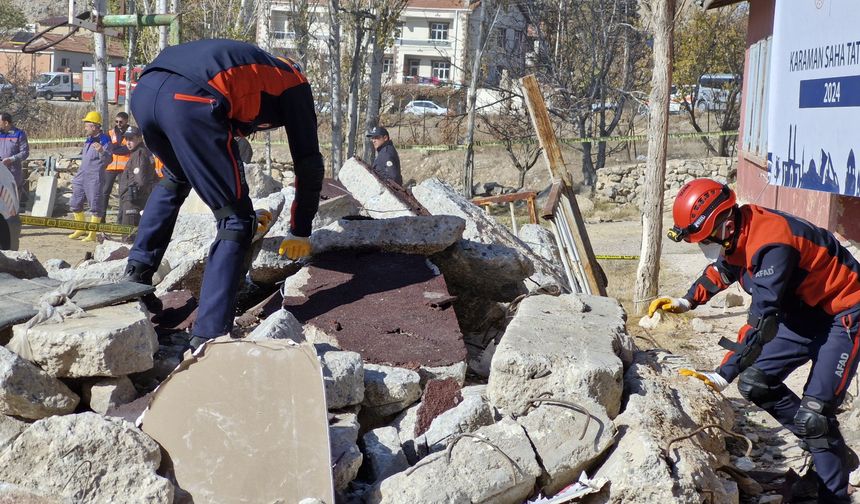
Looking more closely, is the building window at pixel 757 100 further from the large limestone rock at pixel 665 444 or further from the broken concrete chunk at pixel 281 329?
the broken concrete chunk at pixel 281 329

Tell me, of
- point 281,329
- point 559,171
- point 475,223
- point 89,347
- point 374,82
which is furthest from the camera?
point 374,82

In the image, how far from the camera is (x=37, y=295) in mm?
4367

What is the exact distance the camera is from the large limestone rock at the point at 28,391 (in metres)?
3.47

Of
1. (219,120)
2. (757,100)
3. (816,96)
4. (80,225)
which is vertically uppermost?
(757,100)

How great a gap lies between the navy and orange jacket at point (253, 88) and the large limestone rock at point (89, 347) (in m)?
1.15

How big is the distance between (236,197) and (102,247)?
3119 mm

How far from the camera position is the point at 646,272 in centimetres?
938

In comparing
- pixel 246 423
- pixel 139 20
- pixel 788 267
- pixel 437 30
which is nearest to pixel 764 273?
pixel 788 267

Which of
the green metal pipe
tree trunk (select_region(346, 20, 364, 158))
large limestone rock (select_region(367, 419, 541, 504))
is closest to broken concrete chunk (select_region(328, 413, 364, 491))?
large limestone rock (select_region(367, 419, 541, 504))

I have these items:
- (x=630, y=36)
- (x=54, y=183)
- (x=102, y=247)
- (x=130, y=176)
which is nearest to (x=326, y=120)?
(x=630, y=36)

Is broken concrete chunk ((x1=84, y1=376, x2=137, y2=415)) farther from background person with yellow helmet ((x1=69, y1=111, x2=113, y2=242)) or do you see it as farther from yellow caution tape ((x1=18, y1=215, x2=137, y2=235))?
background person with yellow helmet ((x1=69, y1=111, x2=113, y2=242))

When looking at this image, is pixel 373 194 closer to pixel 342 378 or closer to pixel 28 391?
pixel 342 378

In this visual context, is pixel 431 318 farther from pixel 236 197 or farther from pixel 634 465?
pixel 634 465

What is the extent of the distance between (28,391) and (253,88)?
1.73 metres
